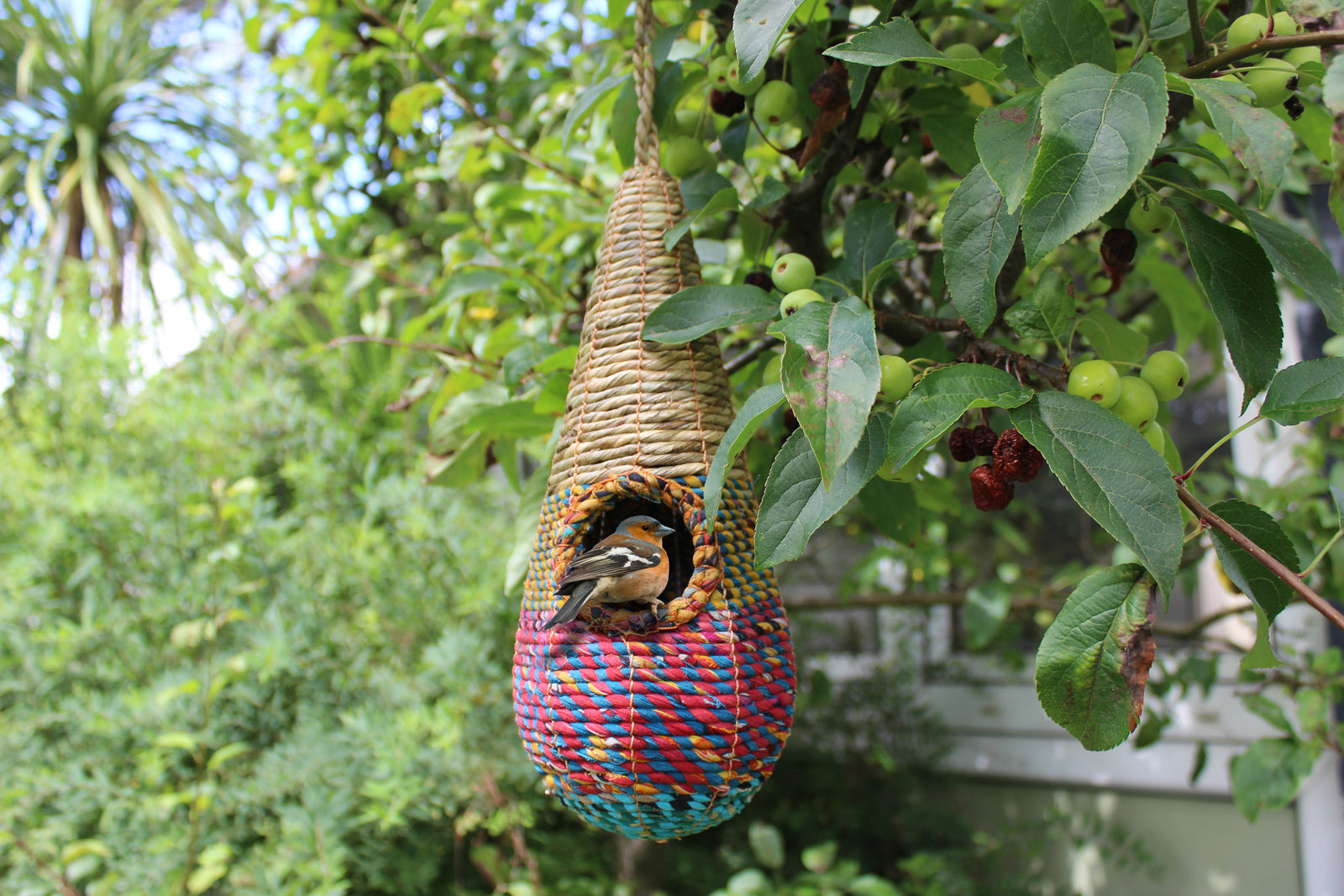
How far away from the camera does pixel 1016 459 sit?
19.5 inches

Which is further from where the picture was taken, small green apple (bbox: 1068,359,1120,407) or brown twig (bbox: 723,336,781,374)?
brown twig (bbox: 723,336,781,374)

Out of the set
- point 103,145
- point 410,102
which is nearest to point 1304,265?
point 410,102

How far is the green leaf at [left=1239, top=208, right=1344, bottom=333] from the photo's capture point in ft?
1.45

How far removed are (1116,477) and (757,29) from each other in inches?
12.7

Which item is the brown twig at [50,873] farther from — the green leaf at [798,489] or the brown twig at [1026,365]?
the brown twig at [1026,365]

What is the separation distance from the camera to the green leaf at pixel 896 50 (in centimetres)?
41

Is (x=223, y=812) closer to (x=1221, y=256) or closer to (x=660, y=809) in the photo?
(x=660, y=809)

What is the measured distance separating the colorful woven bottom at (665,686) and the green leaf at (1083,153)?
27 centimetres

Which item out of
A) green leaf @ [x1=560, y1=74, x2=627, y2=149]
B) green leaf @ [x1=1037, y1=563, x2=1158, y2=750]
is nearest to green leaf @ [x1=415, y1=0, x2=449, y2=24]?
green leaf @ [x1=560, y1=74, x2=627, y2=149]

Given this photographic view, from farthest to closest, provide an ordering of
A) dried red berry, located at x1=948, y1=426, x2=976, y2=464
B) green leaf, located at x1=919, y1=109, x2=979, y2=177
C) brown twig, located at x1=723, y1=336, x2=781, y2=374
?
brown twig, located at x1=723, y1=336, x2=781, y2=374 → green leaf, located at x1=919, y1=109, x2=979, y2=177 → dried red berry, located at x1=948, y1=426, x2=976, y2=464

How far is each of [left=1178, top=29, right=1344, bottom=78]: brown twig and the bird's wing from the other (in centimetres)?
46

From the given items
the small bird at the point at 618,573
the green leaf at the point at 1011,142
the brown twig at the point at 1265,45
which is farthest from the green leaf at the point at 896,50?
the small bird at the point at 618,573

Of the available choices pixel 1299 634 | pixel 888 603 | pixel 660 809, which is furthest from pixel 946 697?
pixel 660 809

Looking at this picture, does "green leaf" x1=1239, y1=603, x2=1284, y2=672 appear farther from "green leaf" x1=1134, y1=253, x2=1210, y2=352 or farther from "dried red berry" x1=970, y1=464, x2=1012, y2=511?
"green leaf" x1=1134, y1=253, x2=1210, y2=352
